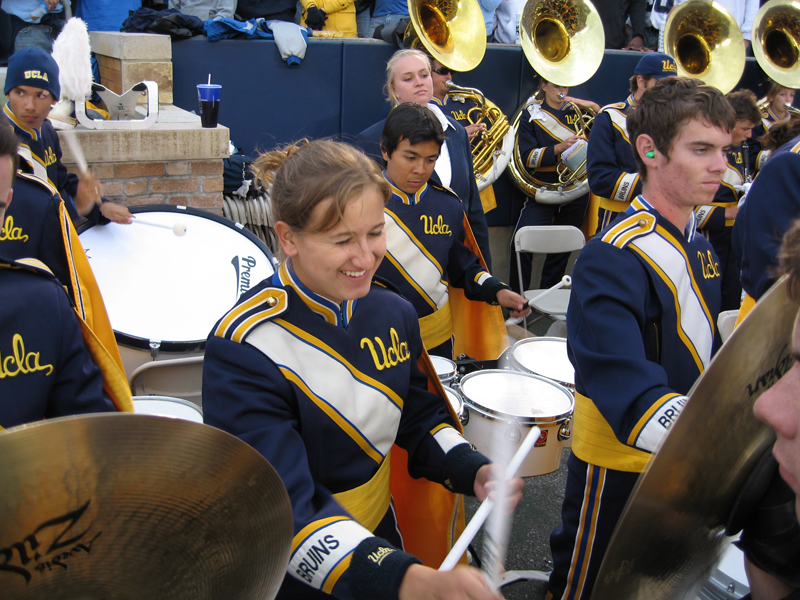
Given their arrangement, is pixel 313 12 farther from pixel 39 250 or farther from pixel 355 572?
pixel 355 572

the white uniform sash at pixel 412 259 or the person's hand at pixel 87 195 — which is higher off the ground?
the person's hand at pixel 87 195

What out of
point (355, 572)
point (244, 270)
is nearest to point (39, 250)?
point (244, 270)

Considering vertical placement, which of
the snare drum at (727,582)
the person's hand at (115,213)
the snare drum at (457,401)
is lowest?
the snare drum at (457,401)

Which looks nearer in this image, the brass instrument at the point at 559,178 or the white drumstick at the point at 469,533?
the white drumstick at the point at 469,533

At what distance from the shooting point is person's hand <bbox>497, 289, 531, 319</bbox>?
8.39 ft

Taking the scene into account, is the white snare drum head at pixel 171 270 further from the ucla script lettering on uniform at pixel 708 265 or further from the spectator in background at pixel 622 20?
the spectator in background at pixel 622 20

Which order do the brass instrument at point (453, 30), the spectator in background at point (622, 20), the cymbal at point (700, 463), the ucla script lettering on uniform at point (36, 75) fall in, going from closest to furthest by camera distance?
1. the cymbal at point (700, 463)
2. the ucla script lettering on uniform at point (36, 75)
3. the brass instrument at point (453, 30)
4. the spectator in background at point (622, 20)

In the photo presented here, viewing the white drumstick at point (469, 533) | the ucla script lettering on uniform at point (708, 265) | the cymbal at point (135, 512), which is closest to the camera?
the cymbal at point (135, 512)

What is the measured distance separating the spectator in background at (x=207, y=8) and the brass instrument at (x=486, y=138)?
185 centimetres

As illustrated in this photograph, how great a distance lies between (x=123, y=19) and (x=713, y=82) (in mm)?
5007

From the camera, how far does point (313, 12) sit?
5.67 meters

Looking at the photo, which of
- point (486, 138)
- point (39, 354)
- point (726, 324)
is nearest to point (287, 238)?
point (39, 354)

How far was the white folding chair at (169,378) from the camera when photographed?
2361mm

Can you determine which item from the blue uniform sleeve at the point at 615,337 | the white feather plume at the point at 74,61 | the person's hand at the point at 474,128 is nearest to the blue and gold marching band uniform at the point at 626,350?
the blue uniform sleeve at the point at 615,337
